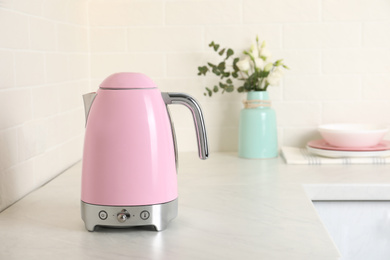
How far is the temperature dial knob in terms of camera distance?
0.98m

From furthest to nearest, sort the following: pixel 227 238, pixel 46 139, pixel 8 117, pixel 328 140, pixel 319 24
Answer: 1. pixel 319 24
2. pixel 328 140
3. pixel 46 139
4. pixel 8 117
5. pixel 227 238

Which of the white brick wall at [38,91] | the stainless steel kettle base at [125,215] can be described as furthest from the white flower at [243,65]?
the stainless steel kettle base at [125,215]

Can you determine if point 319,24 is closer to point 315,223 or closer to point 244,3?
point 244,3

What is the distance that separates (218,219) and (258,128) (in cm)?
69

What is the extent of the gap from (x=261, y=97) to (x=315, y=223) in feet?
2.52

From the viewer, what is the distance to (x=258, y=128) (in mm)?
1733

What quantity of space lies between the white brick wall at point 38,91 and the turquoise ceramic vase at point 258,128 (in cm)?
53

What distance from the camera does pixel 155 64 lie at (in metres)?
1.89

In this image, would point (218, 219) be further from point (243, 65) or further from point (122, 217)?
point (243, 65)

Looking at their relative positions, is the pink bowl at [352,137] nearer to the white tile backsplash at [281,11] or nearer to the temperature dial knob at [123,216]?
the white tile backsplash at [281,11]

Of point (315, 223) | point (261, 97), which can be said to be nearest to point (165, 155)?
point (315, 223)

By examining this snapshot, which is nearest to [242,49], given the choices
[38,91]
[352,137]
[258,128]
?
[258,128]

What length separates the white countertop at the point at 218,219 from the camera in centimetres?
90

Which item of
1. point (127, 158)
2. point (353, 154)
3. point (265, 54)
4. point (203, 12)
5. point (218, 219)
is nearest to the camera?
point (127, 158)
